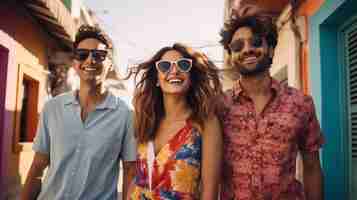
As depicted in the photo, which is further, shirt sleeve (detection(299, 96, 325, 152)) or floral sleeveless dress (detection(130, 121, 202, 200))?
shirt sleeve (detection(299, 96, 325, 152))

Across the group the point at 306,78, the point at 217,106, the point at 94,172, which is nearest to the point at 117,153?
the point at 94,172

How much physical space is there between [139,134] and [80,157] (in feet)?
1.50

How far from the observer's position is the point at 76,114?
8.52 ft

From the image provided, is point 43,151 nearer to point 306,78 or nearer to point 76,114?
point 76,114

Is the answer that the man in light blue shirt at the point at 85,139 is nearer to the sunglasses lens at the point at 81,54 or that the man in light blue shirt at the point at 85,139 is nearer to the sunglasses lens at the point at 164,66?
the sunglasses lens at the point at 81,54

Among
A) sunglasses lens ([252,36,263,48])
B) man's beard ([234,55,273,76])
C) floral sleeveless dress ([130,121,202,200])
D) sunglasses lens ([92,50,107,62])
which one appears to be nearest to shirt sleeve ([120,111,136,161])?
floral sleeveless dress ([130,121,202,200])

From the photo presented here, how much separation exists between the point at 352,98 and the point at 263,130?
1568mm

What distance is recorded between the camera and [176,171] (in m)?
2.13

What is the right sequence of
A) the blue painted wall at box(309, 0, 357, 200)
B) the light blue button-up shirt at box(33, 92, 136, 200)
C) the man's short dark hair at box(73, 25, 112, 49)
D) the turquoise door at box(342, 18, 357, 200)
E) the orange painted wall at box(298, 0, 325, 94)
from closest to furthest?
the light blue button-up shirt at box(33, 92, 136, 200) < the man's short dark hair at box(73, 25, 112, 49) < the turquoise door at box(342, 18, 357, 200) < the blue painted wall at box(309, 0, 357, 200) < the orange painted wall at box(298, 0, 325, 94)

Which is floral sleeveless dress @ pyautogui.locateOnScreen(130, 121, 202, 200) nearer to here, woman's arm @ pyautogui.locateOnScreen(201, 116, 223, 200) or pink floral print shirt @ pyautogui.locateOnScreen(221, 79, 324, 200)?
woman's arm @ pyautogui.locateOnScreen(201, 116, 223, 200)

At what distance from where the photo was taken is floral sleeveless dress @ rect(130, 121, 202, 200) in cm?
212

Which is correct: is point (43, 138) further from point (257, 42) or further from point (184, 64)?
point (257, 42)

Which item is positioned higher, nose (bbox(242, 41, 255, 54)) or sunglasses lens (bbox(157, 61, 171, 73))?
nose (bbox(242, 41, 255, 54))

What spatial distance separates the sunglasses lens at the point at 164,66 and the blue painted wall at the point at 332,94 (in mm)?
1904
